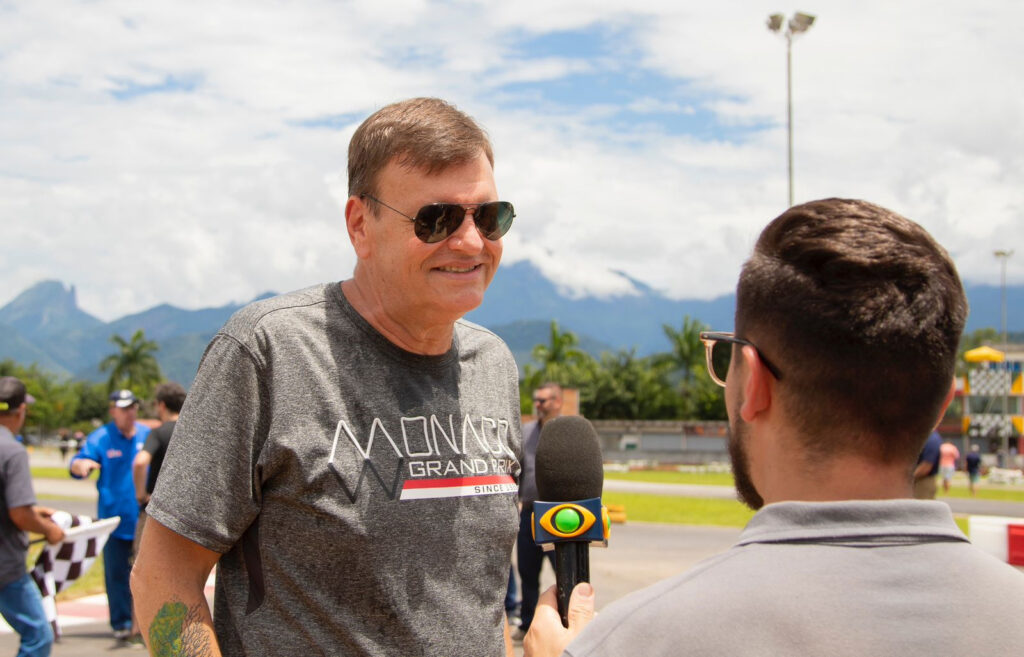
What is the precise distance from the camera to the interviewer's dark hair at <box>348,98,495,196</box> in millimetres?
2367

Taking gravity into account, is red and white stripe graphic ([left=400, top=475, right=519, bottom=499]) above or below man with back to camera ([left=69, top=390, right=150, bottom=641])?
above

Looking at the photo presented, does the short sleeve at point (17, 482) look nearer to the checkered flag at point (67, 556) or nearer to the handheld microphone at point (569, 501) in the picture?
the checkered flag at point (67, 556)

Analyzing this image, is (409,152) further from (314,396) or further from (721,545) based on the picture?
Answer: (721,545)

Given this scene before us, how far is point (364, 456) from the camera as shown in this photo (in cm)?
225

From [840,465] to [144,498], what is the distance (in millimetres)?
7389

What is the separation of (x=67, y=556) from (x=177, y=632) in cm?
627

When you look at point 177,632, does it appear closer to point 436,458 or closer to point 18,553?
point 436,458

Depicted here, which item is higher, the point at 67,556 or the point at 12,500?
the point at 12,500

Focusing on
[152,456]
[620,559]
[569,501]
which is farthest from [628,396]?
[569,501]

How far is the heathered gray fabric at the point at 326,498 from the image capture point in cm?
214

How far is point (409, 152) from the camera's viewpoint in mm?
2377

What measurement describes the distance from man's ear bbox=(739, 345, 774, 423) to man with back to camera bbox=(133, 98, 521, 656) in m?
1.05

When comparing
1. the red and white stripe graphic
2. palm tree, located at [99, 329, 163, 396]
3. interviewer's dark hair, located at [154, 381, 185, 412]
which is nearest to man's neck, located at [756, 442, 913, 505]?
the red and white stripe graphic

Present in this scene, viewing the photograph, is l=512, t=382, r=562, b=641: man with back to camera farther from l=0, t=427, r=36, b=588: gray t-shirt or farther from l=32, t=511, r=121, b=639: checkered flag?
l=0, t=427, r=36, b=588: gray t-shirt
